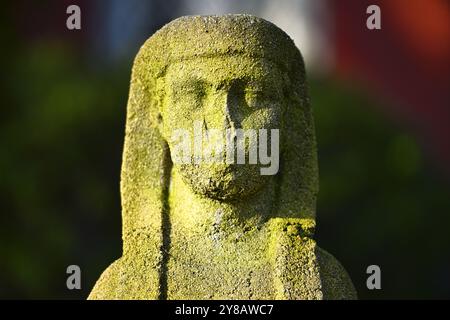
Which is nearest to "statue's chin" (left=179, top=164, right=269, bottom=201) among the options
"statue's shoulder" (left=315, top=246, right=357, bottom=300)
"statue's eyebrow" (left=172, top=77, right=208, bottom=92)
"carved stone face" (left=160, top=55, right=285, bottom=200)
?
"carved stone face" (left=160, top=55, right=285, bottom=200)

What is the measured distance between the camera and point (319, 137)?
13.4m

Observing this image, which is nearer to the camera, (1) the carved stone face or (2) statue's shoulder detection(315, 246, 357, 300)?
(1) the carved stone face

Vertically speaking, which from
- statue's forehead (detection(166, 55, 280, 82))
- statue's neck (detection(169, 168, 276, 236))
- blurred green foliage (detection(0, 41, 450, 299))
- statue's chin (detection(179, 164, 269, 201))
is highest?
statue's forehead (detection(166, 55, 280, 82))

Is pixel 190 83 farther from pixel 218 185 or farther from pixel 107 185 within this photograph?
pixel 107 185

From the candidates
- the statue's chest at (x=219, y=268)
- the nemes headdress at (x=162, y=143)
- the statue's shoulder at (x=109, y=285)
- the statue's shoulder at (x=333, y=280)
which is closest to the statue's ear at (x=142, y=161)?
the nemes headdress at (x=162, y=143)

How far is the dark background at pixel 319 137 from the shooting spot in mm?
12367

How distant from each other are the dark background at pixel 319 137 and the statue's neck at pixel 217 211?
5969mm

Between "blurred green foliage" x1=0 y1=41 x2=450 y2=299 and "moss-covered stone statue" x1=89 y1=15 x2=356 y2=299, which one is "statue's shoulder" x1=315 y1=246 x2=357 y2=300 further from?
"blurred green foliage" x1=0 y1=41 x2=450 y2=299

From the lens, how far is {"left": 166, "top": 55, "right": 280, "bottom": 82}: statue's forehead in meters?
5.71

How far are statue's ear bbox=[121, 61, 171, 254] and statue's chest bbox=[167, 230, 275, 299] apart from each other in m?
0.22
